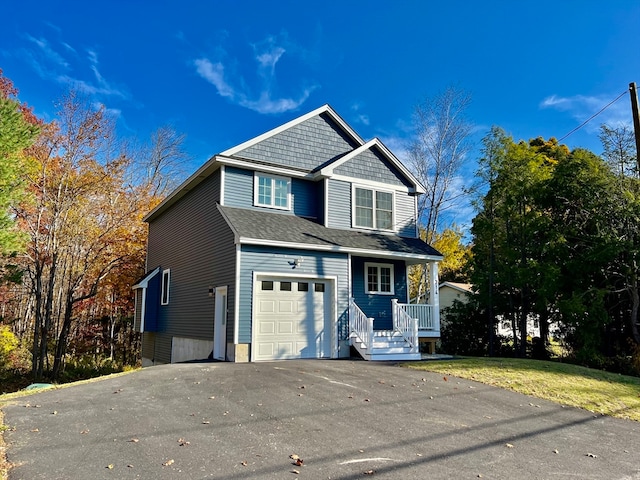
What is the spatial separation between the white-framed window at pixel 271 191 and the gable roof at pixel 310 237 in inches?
15.4

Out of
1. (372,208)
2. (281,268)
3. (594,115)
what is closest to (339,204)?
(372,208)

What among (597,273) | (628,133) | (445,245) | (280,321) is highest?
(628,133)

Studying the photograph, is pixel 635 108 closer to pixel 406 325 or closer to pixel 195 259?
pixel 406 325

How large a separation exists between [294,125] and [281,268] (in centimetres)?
562

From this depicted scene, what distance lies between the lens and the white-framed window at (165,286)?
56.4 feet

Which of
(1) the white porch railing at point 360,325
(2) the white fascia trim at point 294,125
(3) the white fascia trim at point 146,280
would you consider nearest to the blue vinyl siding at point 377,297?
(1) the white porch railing at point 360,325

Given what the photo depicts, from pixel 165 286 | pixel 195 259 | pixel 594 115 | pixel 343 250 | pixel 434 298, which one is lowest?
pixel 434 298

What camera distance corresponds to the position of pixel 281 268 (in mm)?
12500

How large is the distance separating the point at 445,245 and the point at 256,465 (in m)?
22.1

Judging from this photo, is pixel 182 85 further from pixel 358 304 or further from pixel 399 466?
pixel 399 466

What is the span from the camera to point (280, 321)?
490 inches

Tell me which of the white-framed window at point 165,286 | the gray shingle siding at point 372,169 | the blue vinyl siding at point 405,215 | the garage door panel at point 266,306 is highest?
the gray shingle siding at point 372,169

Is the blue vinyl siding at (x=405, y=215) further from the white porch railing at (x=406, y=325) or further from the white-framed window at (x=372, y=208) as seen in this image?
the white porch railing at (x=406, y=325)

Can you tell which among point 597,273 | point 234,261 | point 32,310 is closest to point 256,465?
point 234,261
